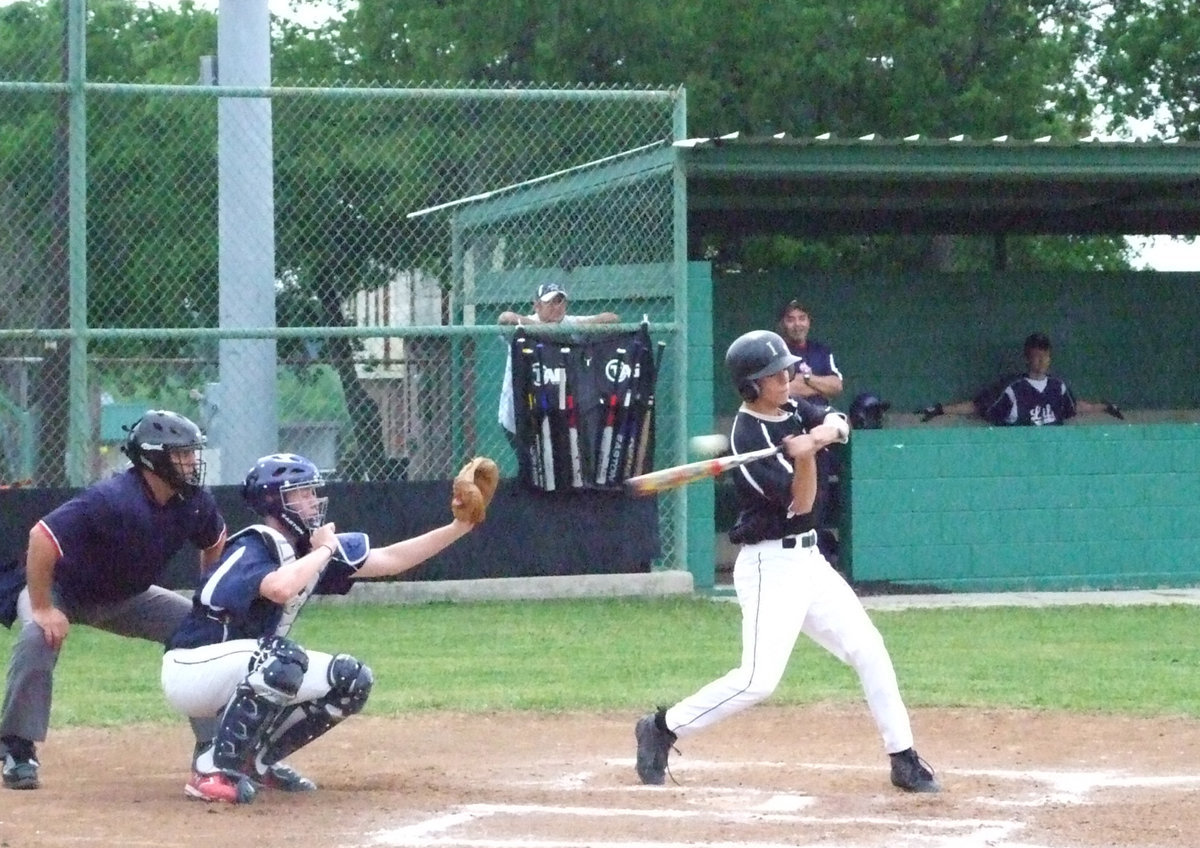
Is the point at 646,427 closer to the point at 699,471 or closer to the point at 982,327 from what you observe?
the point at 982,327

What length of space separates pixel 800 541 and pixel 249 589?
178cm

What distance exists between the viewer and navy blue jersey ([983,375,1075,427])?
47.4ft

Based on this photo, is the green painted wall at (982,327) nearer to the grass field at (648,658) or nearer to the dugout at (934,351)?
the dugout at (934,351)

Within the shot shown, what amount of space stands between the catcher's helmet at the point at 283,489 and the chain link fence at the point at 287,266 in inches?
199

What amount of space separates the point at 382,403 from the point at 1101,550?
194 inches

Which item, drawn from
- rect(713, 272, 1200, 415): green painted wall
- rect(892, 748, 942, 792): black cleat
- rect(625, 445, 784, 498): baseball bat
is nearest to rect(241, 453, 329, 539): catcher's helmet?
rect(625, 445, 784, 498): baseball bat

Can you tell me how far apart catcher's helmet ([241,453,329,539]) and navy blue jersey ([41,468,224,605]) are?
43cm

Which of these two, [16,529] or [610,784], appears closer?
[610,784]

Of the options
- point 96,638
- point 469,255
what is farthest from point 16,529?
point 469,255

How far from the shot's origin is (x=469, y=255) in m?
13.2

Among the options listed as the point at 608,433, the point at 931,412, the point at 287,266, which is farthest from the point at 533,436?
the point at 931,412

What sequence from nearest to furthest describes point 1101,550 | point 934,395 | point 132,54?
point 1101,550 < point 934,395 < point 132,54

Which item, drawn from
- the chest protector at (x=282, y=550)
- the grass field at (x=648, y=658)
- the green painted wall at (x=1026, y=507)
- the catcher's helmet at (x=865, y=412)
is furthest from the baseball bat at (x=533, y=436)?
the chest protector at (x=282, y=550)

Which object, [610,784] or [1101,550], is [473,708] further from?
[1101,550]
